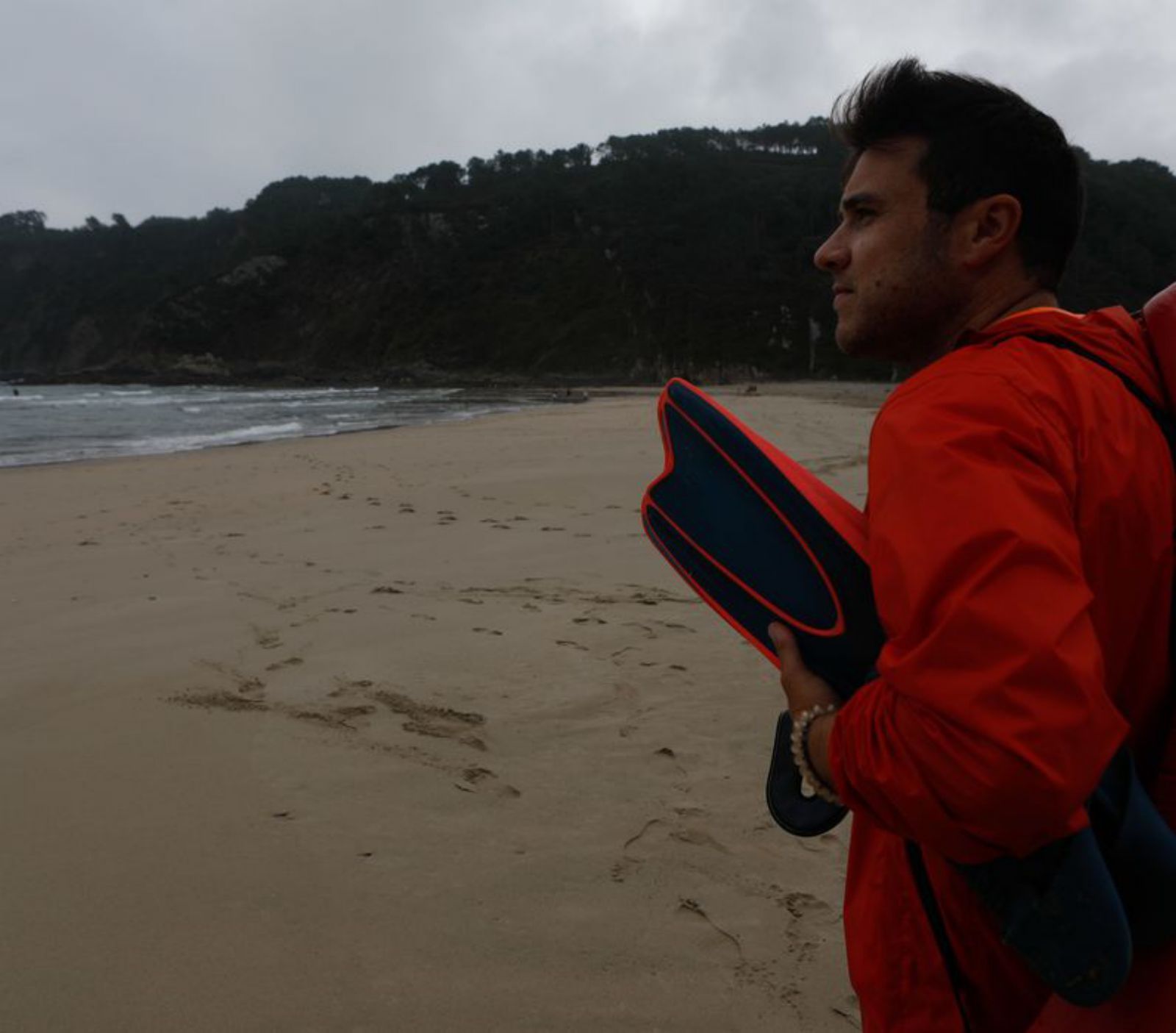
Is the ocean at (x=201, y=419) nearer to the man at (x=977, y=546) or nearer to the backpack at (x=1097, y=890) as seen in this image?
the man at (x=977, y=546)

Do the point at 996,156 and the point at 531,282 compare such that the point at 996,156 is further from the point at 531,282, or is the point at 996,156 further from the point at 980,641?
the point at 531,282

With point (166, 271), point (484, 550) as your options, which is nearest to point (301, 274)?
point (166, 271)

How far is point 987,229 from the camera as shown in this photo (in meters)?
1.12

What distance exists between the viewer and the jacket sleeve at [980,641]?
79 centimetres

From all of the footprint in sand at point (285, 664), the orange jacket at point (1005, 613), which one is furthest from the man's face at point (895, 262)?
the footprint in sand at point (285, 664)

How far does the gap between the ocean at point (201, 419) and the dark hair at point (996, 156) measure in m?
14.6

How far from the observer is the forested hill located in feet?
213

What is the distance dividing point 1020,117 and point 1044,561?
2.06ft

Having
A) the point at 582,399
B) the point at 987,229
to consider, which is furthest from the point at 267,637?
the point at 582,399

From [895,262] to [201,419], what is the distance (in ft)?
84.9

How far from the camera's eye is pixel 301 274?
89.4 metres

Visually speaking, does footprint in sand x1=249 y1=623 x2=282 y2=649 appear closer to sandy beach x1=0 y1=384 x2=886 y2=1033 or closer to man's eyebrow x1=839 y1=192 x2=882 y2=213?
sandy beach x1=0 y1=384 x2=886 y2=1033

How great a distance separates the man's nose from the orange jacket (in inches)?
9.5

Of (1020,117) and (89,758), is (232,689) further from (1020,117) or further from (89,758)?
(1020,117)
